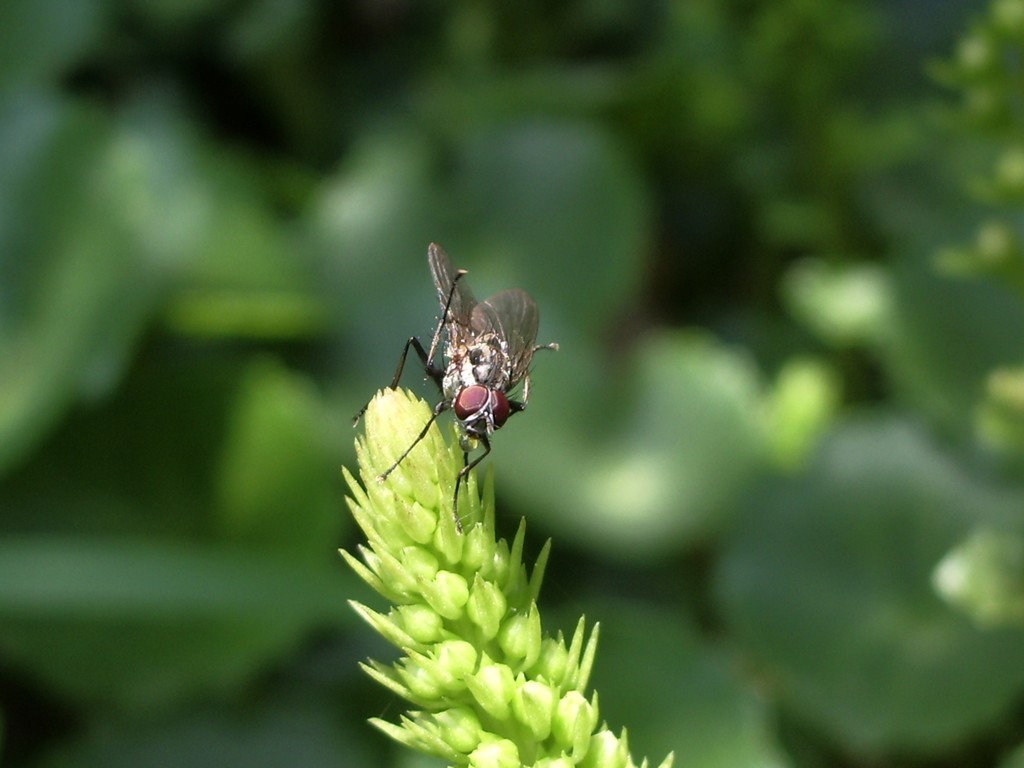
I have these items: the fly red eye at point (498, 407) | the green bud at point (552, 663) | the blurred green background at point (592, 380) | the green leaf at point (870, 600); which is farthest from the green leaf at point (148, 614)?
the green bud at point (552, 663)

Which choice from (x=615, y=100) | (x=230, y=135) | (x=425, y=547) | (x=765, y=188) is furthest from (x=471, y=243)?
(x=425, y=547)

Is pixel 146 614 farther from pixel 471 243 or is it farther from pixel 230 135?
pixel 230 135

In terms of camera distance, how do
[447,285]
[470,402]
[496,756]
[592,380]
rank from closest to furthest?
[496,756] < [470,402] < [447,285] < [592,380]

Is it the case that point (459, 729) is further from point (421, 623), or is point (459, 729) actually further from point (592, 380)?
point (592, 380)

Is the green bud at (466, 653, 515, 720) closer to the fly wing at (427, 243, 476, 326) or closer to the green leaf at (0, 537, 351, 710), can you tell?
the fly wing at (427, 243, 476, 326)

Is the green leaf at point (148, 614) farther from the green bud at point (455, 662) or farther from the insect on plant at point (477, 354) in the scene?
the green bud at point (455, 662)

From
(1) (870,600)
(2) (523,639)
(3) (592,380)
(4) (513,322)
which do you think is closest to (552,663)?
(2) (523,639)

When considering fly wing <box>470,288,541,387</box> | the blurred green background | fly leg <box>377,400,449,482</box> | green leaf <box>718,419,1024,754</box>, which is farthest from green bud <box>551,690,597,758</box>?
green leaf <box>718,419,1024,754</box>
